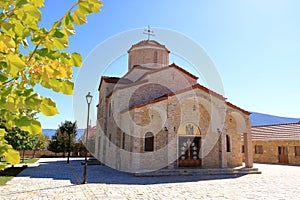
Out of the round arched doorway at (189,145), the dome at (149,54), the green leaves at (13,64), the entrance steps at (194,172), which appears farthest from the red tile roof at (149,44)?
the green leaves at (13,64)

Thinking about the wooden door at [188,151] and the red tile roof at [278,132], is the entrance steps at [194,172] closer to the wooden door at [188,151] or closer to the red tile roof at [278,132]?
the wooden door at [188,151]

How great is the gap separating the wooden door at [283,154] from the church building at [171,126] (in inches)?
413

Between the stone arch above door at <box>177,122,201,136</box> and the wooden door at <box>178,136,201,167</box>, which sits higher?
the stone arch above door at <box>177,122,201,136</box>

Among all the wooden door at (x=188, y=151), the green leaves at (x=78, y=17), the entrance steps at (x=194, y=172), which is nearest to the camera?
the green leaves at (x=78, y=17)

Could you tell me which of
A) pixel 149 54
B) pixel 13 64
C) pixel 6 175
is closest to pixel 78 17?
pixel 13 64

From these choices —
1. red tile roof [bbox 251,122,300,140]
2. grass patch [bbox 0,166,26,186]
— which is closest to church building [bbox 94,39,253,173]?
grass patch [bbox 0,166,26,186]

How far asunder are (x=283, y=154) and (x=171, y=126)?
18050mm

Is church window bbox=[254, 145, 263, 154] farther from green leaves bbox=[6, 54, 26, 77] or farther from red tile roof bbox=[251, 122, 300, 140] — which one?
green leaves bbox=[6, 54, 26, 77]

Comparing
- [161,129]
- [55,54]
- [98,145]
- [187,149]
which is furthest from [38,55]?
[98,145]

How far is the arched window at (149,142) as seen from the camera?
17.0 m

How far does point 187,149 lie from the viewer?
1831 centimetres

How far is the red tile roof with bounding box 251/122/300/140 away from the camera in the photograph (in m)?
27.7

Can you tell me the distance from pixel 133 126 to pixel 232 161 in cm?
953

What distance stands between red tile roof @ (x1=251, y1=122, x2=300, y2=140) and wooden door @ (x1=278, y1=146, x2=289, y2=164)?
1.17m
